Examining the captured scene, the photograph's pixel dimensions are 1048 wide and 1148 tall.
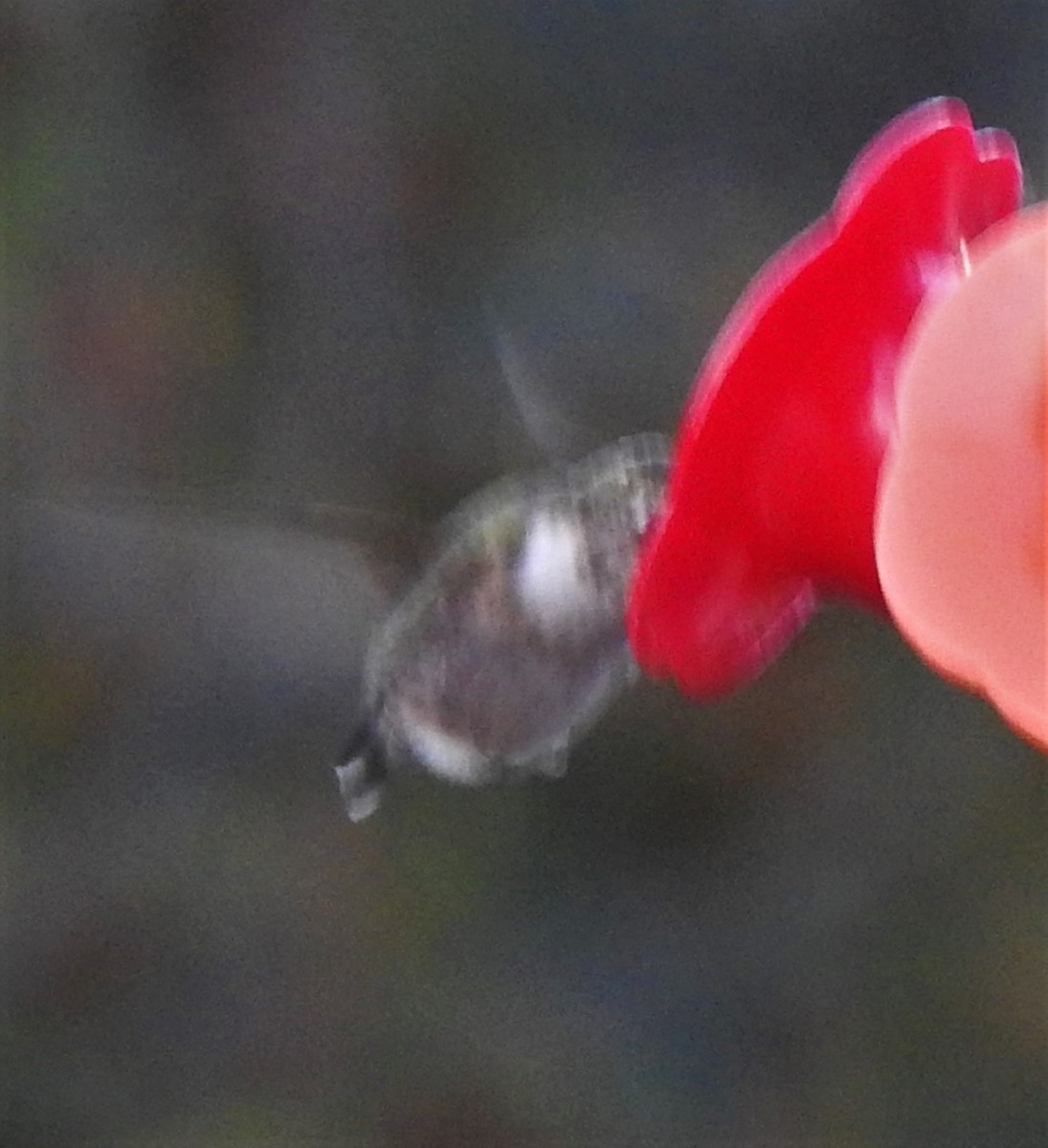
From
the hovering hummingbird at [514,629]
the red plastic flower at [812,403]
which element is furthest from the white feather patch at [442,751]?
the red plastic flower at [812,403]

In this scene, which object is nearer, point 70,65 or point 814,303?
point 814,303

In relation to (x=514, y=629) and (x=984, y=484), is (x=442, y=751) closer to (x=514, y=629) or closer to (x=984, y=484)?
(x=514, y=629)

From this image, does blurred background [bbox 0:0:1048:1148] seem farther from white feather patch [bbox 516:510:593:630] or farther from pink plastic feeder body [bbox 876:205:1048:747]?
pink plastic feeder body [bbox 876:205:1048:747]

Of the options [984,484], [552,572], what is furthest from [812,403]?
[552,572]

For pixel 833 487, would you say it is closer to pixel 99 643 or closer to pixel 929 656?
pixel 929 656

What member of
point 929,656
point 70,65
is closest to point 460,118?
point 70,65

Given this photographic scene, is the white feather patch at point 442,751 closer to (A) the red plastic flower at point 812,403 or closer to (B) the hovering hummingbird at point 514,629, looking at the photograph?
(B) the hovering hummingbird at point 514,629
